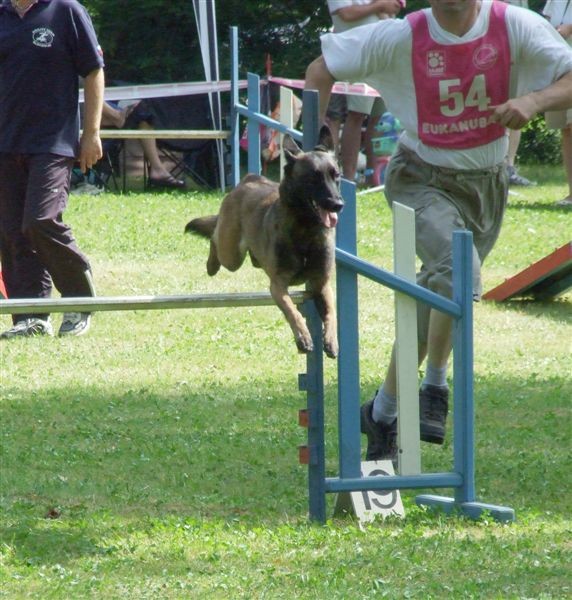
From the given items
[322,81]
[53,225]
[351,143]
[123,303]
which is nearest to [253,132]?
[351,143]

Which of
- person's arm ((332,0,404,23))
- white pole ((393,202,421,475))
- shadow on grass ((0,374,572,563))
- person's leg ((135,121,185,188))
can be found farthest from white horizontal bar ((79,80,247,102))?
white pole ((393,202,421,475))

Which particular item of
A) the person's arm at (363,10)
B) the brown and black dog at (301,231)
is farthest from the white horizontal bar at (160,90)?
the brown and black dog at (301,231)

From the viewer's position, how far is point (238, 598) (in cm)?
411

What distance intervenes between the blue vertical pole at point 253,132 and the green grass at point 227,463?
133 centimetres

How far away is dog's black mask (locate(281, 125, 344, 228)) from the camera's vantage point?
16.0ft

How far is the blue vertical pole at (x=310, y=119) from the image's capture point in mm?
4875

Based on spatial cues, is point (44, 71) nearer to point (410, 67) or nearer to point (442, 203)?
point (410, 67)

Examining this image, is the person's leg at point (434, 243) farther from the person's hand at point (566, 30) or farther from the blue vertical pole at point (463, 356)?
the person's hand at point (566, 30)

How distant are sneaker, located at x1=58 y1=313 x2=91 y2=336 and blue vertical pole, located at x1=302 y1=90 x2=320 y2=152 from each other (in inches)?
147

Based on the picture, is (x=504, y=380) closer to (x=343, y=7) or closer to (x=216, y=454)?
(x=216, y=454)

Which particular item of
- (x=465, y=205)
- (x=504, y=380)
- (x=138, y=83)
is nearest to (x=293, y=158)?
(x=465, y=205)

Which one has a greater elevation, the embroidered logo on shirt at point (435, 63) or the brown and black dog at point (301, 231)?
the embroidered logo on shirt at point (435, 63)

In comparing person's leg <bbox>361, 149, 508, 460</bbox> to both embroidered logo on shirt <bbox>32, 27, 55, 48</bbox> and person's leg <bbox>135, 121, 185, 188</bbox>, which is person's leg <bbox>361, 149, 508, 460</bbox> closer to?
embroidered logo on shirt <bbox>32, 27, 55, 48</bbox>

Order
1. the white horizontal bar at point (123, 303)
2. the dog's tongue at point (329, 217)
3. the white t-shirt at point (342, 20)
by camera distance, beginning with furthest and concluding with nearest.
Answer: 1. the white t-shirt at point (342, 20)
2. the dog's tongue at point (329, 217)
3. the white horizontal bar at point (123, 303)
